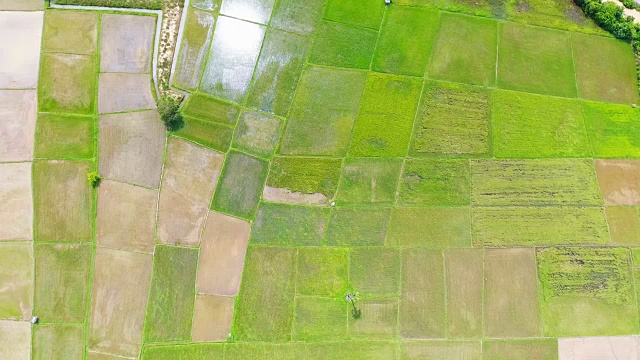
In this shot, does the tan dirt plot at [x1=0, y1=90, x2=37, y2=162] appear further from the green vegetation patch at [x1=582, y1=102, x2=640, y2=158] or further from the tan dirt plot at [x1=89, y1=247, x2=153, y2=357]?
the green vegetation patch at [x1=582, y1=102, x2=640, y2=158]

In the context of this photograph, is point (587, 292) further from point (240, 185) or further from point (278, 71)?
point (278, 71)

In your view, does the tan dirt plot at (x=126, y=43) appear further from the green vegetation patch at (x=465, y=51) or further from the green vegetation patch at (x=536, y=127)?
the green vegetation patch at (x=536, y=127)

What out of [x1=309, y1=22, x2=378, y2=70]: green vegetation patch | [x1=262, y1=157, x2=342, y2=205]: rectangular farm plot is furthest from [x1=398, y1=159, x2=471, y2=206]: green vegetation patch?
[x1=309, y1=22, x2=378, y2=70]: green vegetation patch

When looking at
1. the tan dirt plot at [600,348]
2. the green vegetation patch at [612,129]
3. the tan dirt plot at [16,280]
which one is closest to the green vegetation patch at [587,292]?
the tan dirt plot at [600,348]

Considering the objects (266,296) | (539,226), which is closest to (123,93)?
(266,296)

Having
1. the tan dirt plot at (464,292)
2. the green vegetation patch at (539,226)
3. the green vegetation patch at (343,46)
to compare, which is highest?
the green vegetation patch at (343,46)
